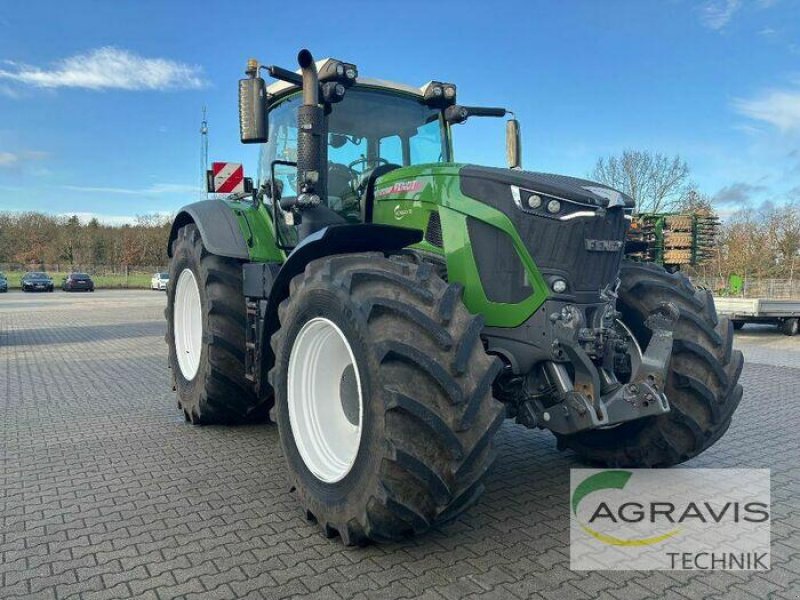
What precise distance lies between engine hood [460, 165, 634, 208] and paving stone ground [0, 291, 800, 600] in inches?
74.8

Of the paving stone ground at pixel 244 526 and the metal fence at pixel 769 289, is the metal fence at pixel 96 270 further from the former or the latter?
the paving stone ground at pixel 244 526

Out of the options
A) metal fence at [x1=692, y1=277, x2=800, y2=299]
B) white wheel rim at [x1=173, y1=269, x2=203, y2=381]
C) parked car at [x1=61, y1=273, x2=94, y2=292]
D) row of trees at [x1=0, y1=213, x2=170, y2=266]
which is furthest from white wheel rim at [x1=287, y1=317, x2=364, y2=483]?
row of trees at [x1=0, y1=213, x2=170, y2=266]

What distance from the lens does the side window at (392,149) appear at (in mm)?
4896

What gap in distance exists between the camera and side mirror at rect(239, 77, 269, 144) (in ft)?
13.4

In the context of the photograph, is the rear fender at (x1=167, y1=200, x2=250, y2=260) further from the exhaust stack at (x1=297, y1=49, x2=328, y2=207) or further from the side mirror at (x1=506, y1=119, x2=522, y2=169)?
the side mirror at (x1=506, y1=119, x2=522, y2=169)

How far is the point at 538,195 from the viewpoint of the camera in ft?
11.6

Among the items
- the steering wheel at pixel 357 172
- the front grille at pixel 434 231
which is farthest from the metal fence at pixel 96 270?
the front grille at pixel 434 231

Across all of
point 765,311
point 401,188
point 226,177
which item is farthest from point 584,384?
point 765,311

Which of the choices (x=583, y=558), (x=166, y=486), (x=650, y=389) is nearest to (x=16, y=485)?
(x=166, y=486)

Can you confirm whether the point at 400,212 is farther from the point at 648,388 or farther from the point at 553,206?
the point at 648,388

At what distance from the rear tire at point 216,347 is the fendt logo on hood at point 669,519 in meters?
2.90

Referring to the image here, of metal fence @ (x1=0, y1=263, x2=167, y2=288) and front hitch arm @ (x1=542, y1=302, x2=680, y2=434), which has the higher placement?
front hitch arm @ (x1=542, y1=302, x2=680, y2=434)

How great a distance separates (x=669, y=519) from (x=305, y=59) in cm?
359

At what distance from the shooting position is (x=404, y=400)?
2.85 meters
